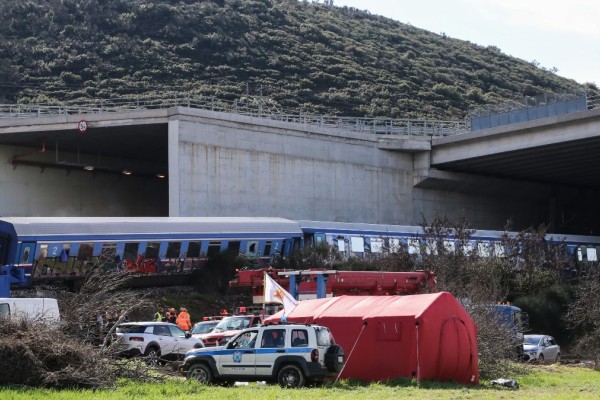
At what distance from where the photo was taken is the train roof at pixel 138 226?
123 ft

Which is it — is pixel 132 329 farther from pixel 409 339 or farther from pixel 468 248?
pixel 468 248

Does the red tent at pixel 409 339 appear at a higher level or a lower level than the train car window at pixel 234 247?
lower

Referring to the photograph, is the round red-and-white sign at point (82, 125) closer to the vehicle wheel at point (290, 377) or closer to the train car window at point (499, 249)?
the train car window at point (499, 249)

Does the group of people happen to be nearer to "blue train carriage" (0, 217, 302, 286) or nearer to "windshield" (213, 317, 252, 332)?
"windshield" (213, 317, 252, 332)

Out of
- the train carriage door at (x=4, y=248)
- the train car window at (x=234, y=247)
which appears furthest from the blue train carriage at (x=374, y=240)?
the train carriage door at (x=4, y=248)

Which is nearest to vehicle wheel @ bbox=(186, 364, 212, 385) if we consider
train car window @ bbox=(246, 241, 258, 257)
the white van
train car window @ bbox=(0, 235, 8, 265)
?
the white van

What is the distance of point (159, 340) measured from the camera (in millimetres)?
27047

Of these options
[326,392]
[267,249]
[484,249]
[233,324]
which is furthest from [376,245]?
[326,392]

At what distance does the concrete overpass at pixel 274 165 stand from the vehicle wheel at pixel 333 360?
94.6ft

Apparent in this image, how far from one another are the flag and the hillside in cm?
6325

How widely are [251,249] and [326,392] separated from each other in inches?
1017

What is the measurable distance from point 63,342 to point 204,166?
32.5 meters

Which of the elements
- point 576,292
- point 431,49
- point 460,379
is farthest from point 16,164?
point 431,49

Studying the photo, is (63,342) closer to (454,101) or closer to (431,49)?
(454,101)
